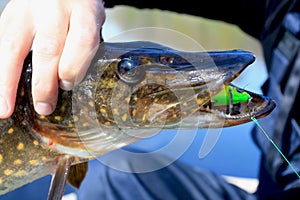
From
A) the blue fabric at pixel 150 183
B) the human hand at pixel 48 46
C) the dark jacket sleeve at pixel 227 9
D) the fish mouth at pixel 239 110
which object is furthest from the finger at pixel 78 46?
the dark jacket sleeve at pixel 227 9

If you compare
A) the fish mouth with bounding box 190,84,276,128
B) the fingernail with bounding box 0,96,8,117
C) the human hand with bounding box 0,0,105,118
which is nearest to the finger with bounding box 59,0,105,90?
the human hand with bounding box 0,0,105,118

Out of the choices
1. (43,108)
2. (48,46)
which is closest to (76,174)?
(43,108)

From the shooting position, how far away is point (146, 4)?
2.17 m

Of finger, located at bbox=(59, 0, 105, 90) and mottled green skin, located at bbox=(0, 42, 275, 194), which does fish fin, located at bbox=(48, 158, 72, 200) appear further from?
finger, located at bbox=(59, 0, 105, 90)

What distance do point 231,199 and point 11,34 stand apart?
940 mm

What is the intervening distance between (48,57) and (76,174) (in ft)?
1.29

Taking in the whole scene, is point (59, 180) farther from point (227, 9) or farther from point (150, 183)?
point (227, 9)

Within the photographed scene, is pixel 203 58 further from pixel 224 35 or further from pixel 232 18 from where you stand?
pixel 224 35

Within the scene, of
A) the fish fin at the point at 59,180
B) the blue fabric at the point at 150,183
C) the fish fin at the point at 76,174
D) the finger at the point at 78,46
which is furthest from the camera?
the blue fabric at the point at 150,183

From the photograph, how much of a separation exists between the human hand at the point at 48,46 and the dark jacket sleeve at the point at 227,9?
A: 116 centimetres

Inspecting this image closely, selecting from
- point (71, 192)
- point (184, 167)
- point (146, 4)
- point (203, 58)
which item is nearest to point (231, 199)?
point (184, 167)

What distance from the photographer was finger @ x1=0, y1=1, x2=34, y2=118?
3.03 feet

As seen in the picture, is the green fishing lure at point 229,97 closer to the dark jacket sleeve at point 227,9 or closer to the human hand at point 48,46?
the human hand at point 48,46

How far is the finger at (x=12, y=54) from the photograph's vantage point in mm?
924
